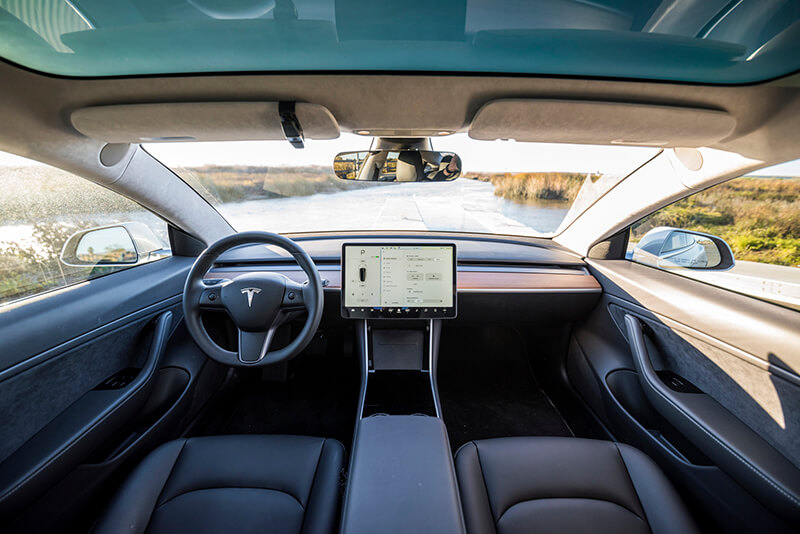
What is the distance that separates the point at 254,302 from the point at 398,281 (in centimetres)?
82

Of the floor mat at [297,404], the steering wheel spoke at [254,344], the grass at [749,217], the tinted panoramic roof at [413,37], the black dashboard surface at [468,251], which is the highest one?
the tinted panoramic roof at [413,37]

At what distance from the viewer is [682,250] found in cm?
212

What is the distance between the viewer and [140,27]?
1020 millimetres

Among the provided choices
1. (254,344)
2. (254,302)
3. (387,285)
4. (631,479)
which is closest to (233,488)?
(254,344)

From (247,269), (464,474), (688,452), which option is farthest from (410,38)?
(688,452)

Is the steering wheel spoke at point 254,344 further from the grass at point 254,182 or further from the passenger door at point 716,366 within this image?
the passenger door at point 716,366

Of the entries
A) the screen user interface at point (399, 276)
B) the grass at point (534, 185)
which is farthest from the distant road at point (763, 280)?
the screen user interface at point (399, 276)

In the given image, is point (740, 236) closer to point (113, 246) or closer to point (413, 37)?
point (413, 37)

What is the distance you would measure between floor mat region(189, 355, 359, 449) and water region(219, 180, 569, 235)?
126 cm

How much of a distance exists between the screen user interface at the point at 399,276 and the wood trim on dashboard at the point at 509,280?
309 millimetres

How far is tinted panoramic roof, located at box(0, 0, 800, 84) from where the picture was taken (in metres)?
0.92

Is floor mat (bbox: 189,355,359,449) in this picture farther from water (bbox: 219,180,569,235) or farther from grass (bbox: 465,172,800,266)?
grass (bbox: 465,172,800,266)

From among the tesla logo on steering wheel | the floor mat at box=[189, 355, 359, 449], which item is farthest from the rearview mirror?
the floor mat at box=[189, 355, 359, 449]

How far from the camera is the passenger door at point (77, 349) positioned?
4.16 feet
